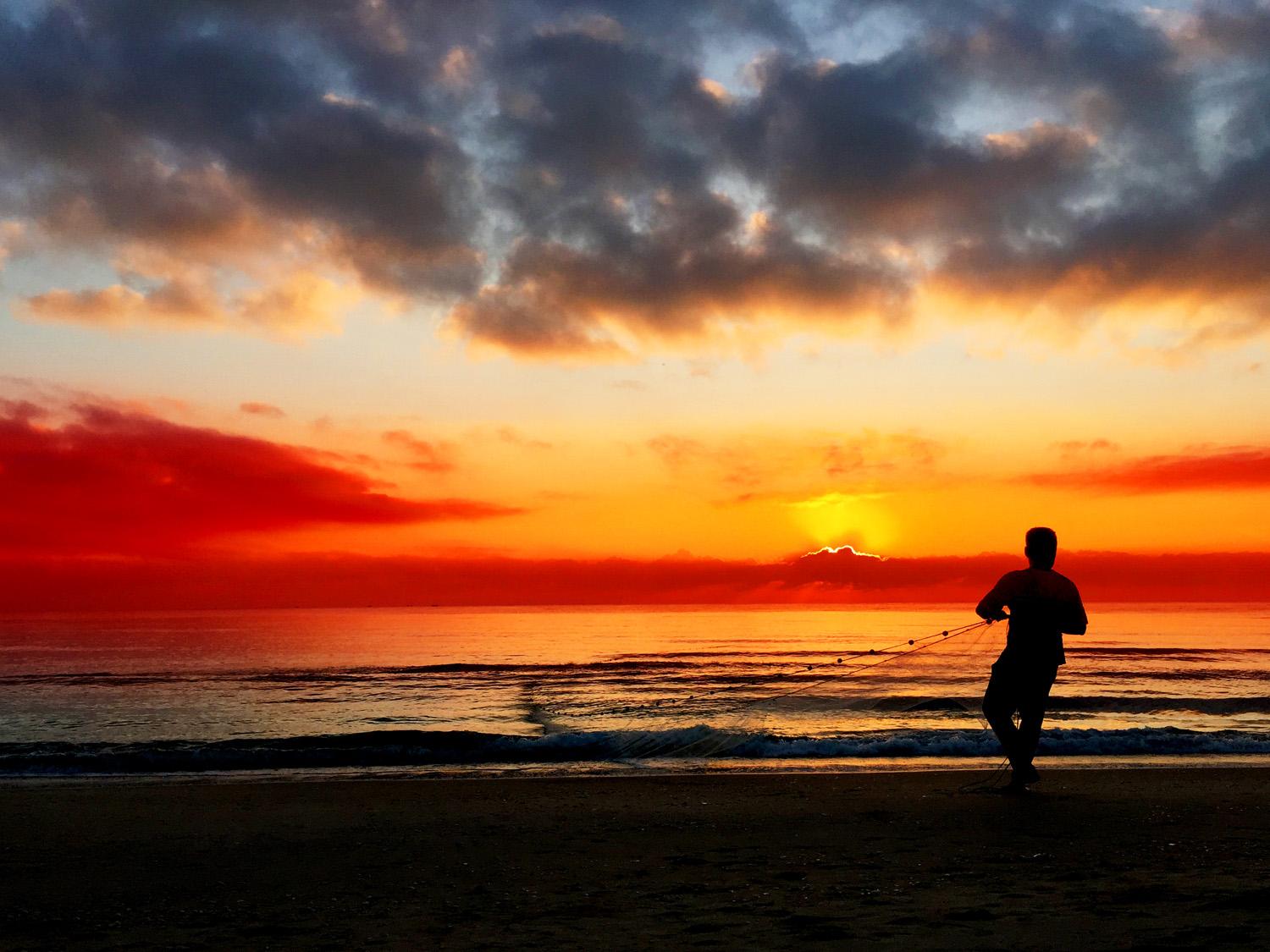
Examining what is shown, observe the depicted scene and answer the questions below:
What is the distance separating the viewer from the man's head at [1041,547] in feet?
29.3

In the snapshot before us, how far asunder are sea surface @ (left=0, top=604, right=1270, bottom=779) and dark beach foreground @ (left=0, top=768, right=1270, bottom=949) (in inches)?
155

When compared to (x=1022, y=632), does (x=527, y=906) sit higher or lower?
lower

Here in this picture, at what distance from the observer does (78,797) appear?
10.5m

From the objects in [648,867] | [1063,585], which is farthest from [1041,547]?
[648,867]

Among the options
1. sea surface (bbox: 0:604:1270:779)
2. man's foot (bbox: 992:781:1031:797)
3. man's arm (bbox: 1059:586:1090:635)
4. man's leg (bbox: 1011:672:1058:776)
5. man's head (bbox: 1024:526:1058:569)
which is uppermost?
man's head (bbox: 1024:526:1058:569)

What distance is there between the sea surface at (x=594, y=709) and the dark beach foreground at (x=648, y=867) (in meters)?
3.94

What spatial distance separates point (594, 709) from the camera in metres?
24.7

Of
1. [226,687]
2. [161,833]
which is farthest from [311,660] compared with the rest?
[161,833]

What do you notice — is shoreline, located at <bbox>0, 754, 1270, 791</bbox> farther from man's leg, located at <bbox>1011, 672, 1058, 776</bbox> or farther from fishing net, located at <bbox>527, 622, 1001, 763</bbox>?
man's leg, located at <bbox>1011, 672, 1058, 776</bbox>

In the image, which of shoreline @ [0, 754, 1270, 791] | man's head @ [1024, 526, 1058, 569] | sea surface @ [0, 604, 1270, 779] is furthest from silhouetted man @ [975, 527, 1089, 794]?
sea surface @ [0, 604, 1270, 779]

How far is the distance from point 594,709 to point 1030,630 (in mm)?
17054

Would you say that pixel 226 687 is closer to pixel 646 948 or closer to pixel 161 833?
pixel 161 833

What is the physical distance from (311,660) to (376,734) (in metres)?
26.3

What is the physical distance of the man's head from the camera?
8938 millimetres
